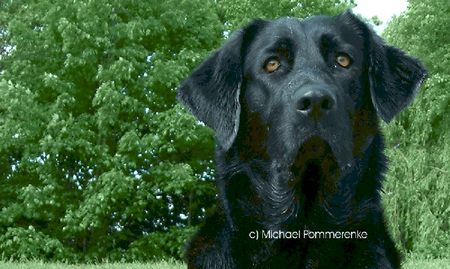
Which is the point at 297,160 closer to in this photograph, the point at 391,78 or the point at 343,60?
the point at 343,60

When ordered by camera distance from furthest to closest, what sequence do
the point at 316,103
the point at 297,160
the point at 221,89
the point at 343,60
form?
the point at 221,89 → the point at 343,60 → the point at 297,160 → the point at 316,103

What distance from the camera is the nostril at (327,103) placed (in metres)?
3.29

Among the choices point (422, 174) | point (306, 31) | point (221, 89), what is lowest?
point (221, 89)

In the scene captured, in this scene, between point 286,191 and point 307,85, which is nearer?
point 307,85

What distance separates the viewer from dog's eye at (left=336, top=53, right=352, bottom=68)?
371 cm

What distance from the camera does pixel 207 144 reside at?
22922 millimetres

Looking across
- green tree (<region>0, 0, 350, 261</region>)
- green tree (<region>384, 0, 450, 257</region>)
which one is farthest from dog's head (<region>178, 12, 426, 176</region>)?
green tree (<region>384, 0, 450, 257</region>)

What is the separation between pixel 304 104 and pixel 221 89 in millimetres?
737

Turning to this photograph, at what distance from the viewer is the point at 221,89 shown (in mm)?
3936

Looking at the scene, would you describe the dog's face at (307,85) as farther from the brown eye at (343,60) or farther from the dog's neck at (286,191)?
the dog's neck at (286,191)

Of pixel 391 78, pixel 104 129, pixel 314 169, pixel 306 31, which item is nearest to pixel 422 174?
pixel 104 129

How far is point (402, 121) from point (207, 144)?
20.9 feet

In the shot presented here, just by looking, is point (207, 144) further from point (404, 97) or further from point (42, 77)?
point (404, 97)

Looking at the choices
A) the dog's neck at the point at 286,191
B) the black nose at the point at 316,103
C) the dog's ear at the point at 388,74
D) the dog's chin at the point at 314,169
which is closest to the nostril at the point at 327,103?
the black nose at the point at 316,103
